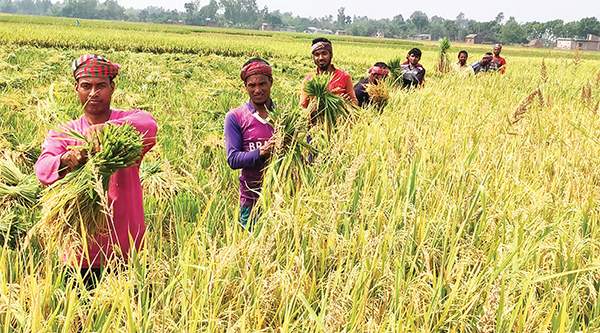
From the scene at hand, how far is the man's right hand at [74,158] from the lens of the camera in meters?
1.65

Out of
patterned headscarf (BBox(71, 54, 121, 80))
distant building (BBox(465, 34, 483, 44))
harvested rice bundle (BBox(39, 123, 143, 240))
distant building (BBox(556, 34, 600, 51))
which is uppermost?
distant building (BBox(465, 34, 483, 44))

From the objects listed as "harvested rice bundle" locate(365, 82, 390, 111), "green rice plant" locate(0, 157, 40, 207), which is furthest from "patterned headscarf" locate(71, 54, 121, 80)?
"harvested rice bundle" locate(365, 82, 390, 111)

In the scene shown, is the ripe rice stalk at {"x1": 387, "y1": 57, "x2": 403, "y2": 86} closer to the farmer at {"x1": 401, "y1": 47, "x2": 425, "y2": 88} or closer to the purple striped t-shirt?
the farmer at {"x1": 401, "y1": 47, "x2": 425, "y2": 88}

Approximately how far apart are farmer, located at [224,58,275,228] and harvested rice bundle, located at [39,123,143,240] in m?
0.85

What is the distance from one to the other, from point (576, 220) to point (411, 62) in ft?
16.7

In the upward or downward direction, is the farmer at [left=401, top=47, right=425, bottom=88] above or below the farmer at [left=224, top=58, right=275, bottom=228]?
above

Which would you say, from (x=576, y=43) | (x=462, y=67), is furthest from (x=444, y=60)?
(x=576, y=43)

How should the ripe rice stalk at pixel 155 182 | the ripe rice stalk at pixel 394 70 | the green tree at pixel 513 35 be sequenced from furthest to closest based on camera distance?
1. the green tree at pixel 513 35
2. the ripe rice stalk at pixel 394 70
3. the ripe rice stalk at pixel 155 182

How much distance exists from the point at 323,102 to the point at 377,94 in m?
1.47

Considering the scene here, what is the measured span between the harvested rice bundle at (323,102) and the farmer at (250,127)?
1.46 ft

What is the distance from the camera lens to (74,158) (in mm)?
1654

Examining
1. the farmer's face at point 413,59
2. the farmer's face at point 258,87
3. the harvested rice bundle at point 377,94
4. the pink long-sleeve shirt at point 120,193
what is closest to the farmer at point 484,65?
the farmer's face at point 413,59

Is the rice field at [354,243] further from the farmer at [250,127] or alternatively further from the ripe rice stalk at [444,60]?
the ripe rice stalk at [444,60]

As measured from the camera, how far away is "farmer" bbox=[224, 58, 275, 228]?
2512 millimetres
